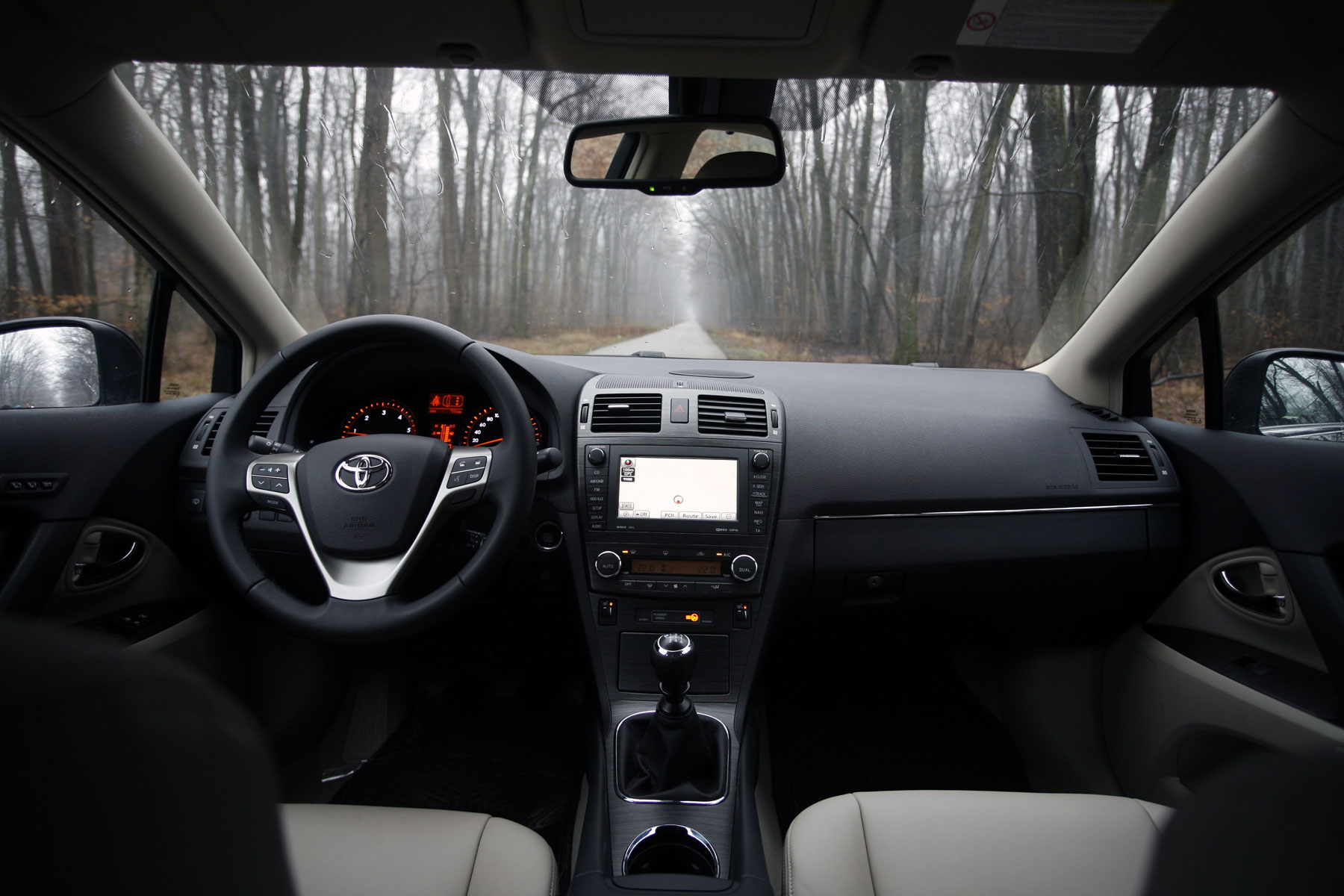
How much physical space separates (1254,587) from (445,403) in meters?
2.54

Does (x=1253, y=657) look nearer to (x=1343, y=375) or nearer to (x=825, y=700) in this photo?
(x=1343, y=375)

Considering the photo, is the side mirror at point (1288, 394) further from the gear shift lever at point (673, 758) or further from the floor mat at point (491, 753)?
the floor mat at point (491, 753)

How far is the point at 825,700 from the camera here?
3227 mm

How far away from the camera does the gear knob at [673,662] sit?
2.10 m

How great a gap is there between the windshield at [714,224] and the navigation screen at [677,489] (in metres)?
0.65

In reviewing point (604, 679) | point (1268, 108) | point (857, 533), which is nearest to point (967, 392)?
point (857, 533)

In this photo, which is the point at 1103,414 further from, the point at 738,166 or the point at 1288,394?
the point at 738,166

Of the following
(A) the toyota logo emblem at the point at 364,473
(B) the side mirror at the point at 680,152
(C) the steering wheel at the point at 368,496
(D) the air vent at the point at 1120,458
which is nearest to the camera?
(C) the steering wheel at the point at 368,496

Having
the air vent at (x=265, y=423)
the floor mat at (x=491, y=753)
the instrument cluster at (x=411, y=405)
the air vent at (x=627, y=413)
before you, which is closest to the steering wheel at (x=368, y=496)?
the air vent at (x=265, y=423)

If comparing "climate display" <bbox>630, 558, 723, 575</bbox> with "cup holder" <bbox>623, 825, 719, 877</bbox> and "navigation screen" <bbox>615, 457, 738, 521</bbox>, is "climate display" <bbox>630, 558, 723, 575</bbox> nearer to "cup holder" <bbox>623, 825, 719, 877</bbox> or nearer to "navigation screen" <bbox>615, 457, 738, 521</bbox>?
"navigation screen" <bbox>615, 457, 738, 521</bbox>

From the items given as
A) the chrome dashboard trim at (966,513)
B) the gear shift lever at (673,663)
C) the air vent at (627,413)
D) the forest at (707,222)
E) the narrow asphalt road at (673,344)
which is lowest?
the gear shift lever at (673,663)

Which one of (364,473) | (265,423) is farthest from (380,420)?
(364,473)

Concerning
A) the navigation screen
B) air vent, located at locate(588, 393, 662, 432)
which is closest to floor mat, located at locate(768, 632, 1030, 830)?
the navigation screen

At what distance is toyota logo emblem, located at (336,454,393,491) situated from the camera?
188 cm
